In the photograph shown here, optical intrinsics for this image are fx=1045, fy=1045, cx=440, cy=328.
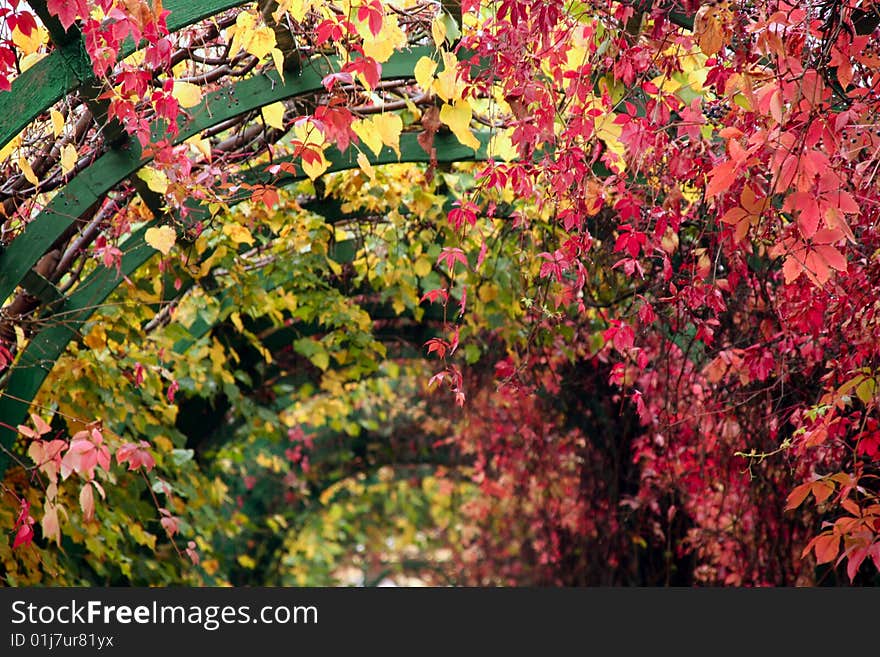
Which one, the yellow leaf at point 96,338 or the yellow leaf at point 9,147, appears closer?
the yellow leaf at point 9,147

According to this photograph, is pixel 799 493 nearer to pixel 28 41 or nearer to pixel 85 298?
pixel 28 41

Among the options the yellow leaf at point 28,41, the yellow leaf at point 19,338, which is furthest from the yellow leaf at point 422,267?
the yellow leaf at point 28,41

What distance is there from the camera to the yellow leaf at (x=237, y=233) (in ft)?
16.3

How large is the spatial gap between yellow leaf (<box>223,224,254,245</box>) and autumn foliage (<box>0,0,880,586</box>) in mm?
14

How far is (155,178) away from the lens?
3881 mm

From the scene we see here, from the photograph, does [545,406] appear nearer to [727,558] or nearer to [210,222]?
[727,558]

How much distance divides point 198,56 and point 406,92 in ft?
2.72

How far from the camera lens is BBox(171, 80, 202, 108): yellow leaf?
3.22 meters

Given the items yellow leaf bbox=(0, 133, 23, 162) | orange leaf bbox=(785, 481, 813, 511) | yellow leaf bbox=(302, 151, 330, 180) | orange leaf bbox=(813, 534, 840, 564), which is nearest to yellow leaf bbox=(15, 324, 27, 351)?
yellow leaf bbox=(0, 133, 23, 162)

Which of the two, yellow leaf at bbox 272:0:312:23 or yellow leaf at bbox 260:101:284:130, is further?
yellow leaf at bbox 260:101:284:130

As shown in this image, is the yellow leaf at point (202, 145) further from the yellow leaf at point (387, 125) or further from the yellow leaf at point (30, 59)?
the yellow leaf at point (387, 125)

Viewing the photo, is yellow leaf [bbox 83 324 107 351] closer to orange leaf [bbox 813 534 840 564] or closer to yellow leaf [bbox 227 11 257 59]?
yellow leaf [bbox 227 11 257 59]

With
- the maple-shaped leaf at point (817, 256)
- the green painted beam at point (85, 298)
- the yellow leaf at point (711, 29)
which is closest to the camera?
the maple-shaped leaf at point (817, 256)

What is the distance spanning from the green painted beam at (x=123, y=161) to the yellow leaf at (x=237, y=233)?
1.13 metres
